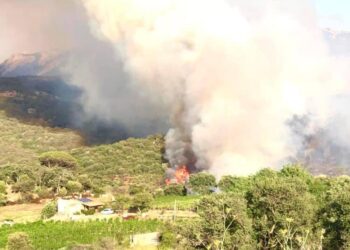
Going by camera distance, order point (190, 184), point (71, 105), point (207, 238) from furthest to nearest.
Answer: point (71, 105), point (190, 184), point (207, 238)

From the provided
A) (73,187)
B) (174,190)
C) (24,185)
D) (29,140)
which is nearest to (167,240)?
(174,190)

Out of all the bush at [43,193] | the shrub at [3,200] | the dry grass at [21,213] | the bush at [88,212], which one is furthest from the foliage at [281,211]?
the bush at [43,193]

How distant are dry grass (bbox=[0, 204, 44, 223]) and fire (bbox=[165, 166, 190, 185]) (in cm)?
2609

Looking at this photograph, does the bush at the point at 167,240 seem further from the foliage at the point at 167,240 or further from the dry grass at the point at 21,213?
the dry grass at the point at 21,213

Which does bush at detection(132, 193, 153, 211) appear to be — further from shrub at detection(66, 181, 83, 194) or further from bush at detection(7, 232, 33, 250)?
bush at detection(7, 232, 33, 250)

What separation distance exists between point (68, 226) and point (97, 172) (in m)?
47.9

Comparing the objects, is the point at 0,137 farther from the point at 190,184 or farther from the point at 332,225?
the point at 332,225

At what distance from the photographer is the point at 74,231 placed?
5253 cm

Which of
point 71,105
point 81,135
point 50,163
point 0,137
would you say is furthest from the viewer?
point 71,105

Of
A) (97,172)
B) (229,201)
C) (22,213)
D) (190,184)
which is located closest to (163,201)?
(190,184)

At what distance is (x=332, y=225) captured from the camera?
3394cm

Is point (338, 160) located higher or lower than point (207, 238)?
higher

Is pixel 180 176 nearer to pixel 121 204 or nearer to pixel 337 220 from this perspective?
pixel 121 204

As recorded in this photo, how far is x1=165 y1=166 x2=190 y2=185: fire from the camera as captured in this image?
304 feet
